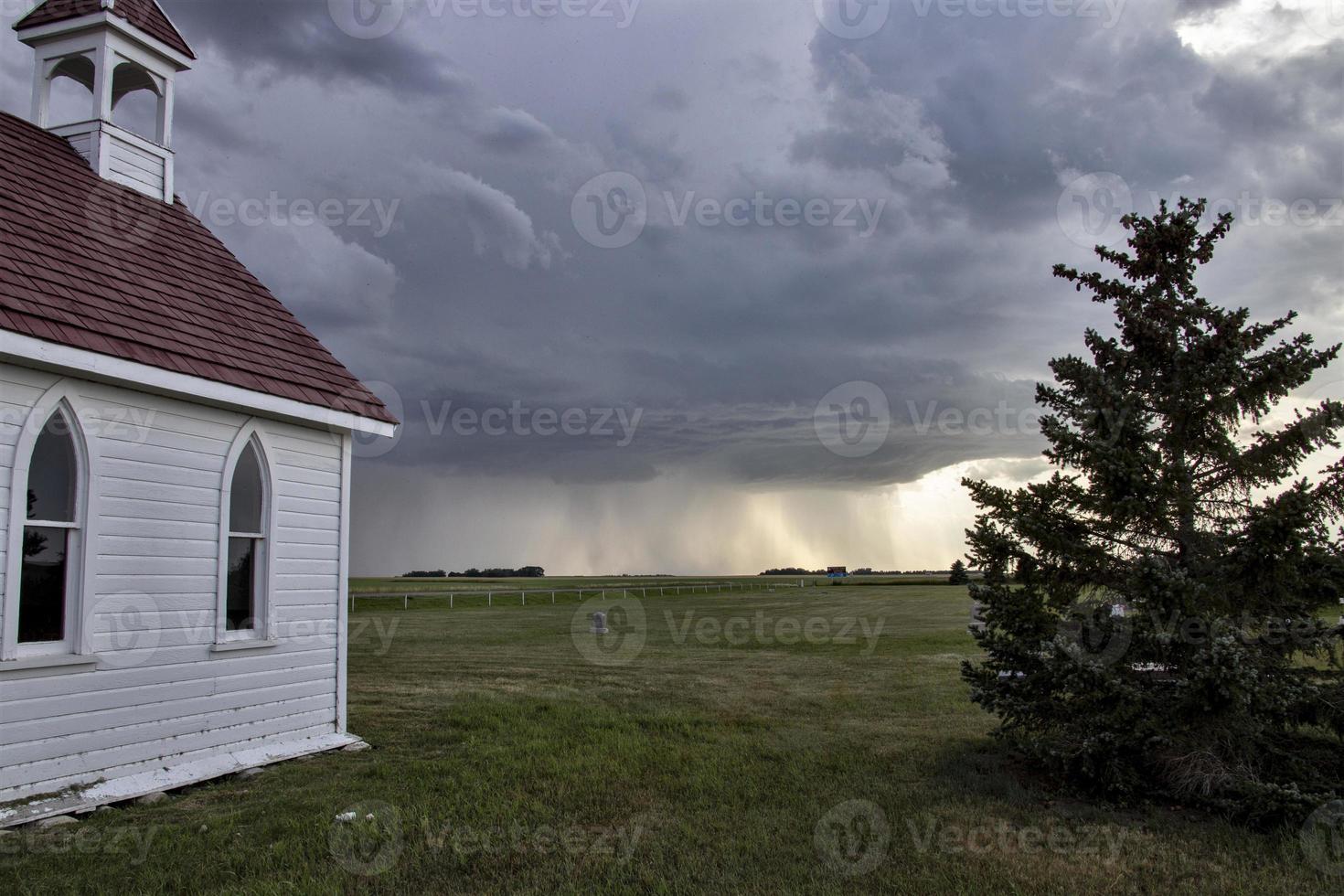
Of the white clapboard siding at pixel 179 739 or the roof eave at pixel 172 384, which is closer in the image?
the roof eave at pixel 172 384

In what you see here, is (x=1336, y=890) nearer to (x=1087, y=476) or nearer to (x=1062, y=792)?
(x=1062, y=792)

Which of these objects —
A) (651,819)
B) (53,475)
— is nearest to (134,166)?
(53,475)

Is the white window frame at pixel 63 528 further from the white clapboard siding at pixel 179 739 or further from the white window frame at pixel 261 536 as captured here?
the white window frame at pixel 261 536

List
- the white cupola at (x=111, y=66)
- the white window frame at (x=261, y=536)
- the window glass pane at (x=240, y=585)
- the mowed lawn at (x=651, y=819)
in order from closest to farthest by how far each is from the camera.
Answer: the mowed lawn at (x=651, y=819) → the white window frame at (x=261, y=536) → the window glass pane at (x=240, y=585) → the white cupola at (x=111, y=66)

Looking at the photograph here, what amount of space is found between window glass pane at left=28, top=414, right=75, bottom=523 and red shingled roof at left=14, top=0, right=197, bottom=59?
6969 millimetres

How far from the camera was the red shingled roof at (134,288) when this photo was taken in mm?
7863

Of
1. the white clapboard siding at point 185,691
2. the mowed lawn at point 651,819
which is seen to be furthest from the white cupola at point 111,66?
the mowed lawn at point 651,819

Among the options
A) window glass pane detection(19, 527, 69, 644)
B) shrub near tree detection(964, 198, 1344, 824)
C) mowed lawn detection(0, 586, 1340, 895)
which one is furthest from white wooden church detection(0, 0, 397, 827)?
shrub near tree detection(964, 198, 1344, 824)

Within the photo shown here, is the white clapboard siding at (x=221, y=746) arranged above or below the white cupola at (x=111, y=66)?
below

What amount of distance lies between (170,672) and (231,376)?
3.11 m

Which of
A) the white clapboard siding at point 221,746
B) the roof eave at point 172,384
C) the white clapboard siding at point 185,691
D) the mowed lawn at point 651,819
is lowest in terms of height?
the mowed lawn at point 651,819

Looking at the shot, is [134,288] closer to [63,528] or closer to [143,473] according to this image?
[143,473]

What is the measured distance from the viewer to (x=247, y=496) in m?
9.56

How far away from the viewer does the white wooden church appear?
24.2ft
